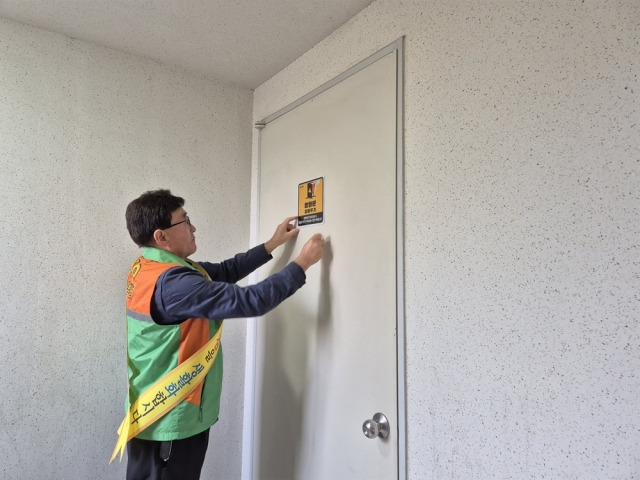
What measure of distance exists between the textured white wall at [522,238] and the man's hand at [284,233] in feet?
2.03

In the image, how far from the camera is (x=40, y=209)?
1603mm

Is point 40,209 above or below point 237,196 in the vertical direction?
below

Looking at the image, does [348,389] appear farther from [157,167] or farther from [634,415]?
[157,167]

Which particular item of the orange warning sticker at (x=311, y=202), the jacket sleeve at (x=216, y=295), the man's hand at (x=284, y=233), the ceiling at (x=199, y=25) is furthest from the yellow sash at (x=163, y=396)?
the ceiling at (x=199, y=25)

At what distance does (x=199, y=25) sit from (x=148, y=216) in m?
0.80

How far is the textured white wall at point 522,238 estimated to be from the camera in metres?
0.78

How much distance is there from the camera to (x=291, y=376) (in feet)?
5.57

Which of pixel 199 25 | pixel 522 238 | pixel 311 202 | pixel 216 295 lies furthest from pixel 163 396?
pixel 199 25

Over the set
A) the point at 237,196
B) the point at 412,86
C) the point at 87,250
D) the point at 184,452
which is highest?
the point at 412,86

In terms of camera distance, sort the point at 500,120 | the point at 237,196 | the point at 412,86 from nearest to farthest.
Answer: the point at 500,120, the point at 412,86, the point at 237,196

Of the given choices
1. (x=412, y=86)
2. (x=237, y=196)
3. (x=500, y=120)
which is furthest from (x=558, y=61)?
(x=237, y=196)

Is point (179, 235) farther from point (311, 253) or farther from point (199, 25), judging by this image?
point (199, 25)

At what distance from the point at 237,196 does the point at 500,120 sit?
142 cm

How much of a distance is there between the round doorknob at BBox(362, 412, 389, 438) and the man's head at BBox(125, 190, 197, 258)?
3.10 ft
